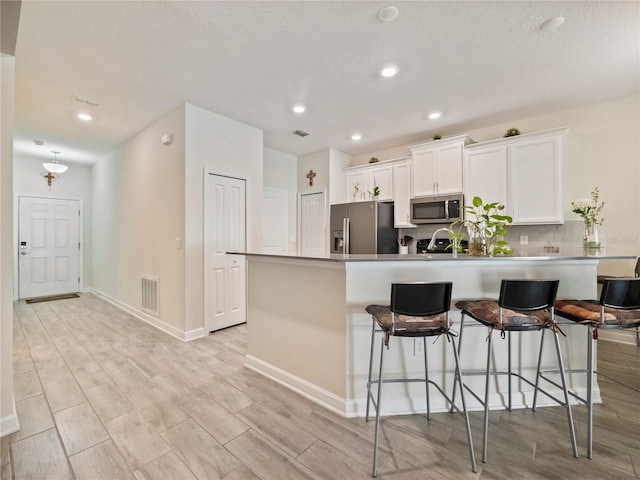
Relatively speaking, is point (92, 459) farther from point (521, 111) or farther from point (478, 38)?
point (521, 111)

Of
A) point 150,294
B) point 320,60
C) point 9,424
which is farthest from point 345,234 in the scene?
point 9,424

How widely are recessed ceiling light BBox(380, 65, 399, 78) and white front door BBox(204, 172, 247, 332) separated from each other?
2253mm

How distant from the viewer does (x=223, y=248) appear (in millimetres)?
3697

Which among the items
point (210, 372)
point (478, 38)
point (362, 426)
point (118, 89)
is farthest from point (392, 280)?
point (118, 89)

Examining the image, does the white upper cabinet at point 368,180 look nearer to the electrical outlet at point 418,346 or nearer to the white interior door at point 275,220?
the white interior door at point 275,220

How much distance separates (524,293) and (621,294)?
608 millimetres

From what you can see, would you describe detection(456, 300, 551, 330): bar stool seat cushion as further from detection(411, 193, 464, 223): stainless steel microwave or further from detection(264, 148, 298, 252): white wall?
detection(264, 148, 298, 252): white wall

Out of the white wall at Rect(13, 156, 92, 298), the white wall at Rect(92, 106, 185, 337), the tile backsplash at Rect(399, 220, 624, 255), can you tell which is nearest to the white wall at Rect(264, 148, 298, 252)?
the white wall at Rect(92, 106, 185, 337)

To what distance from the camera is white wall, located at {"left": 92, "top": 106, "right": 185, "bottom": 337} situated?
3439mm

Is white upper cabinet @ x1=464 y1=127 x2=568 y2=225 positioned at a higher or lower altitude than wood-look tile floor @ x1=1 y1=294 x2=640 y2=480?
higher

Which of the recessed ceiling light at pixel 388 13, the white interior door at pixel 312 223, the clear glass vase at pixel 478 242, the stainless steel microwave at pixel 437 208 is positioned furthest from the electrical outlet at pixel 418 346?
the white interior door at pixel 312 223

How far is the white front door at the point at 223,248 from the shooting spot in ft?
11.6

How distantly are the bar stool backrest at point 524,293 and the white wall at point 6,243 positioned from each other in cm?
301

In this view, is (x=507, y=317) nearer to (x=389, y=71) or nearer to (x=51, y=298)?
(x=389, y=71)
